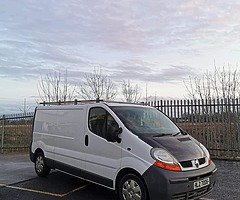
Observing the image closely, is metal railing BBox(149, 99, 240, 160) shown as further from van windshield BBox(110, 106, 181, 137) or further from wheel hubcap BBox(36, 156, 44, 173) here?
wheel hubcap BBox(36, 156, 44, 173)

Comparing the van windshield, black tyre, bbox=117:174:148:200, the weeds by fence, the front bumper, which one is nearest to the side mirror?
the van windshield

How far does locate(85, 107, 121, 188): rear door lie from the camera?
5258 millimetres

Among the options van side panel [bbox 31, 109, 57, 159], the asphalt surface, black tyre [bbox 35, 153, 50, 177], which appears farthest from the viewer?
black tyre [bbox 35, 153, 50, 177]

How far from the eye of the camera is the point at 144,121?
5707 mm

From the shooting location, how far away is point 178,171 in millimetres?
Result: 4508

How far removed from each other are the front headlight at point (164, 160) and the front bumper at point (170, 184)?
7cm

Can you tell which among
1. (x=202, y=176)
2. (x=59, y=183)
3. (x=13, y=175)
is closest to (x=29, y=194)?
(x=59, y=183)

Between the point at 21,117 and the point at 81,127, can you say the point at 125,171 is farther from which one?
the point at 21,117

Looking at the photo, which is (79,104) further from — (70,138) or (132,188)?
(132,188)

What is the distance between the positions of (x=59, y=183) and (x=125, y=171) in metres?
2.61

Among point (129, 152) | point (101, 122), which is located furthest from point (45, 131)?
point (129, 152)

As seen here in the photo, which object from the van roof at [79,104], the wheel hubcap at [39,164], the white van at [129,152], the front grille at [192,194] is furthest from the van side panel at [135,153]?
the wheel hubcap at [39,164]

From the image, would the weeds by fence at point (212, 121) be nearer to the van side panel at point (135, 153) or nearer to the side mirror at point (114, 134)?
the side mirror at point (114, 134)

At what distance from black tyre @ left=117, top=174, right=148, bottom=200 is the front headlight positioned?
0.47 m
